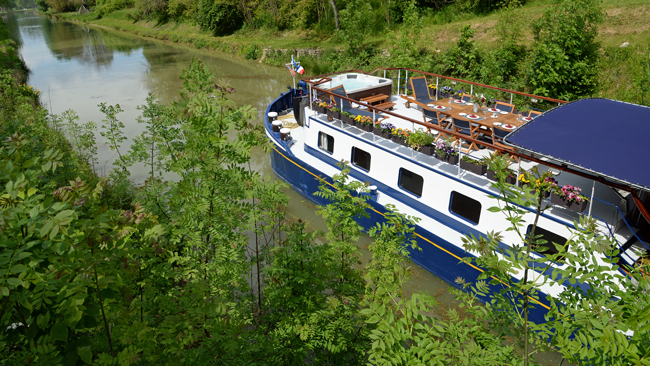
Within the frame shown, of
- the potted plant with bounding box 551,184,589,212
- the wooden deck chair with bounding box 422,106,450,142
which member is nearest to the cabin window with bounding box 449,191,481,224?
the potted plant with bounding box 551,184,589,212

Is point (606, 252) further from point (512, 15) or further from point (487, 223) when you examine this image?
point (512, 15)

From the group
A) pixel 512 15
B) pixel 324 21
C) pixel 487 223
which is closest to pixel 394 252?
pixel 487 223

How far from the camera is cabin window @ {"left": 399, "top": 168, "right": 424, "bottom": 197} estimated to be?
8758 millimetres

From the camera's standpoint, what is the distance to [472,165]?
7.77 m

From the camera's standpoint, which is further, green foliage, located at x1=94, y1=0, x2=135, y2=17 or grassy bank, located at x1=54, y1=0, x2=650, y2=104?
green foliage, located at x1=94, y1=0, x2=135, y2=17

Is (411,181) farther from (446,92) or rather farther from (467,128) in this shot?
(446,92)

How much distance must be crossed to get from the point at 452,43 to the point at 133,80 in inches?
822

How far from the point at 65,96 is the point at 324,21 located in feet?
69.2

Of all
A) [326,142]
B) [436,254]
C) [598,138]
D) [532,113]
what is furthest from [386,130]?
[598,138]

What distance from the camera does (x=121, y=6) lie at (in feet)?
228

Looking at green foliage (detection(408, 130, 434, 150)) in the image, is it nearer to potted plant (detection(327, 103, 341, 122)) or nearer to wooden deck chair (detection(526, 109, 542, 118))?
potted plant (detection(327, 103, 341, 122))

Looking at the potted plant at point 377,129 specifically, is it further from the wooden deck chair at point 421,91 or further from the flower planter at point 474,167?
the wooden deck chair at point 421,91

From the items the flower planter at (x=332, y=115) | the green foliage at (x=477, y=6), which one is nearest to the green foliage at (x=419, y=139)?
the flower planter at (x=332, y=115)

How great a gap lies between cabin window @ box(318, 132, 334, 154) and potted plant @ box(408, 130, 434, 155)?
2.78m
